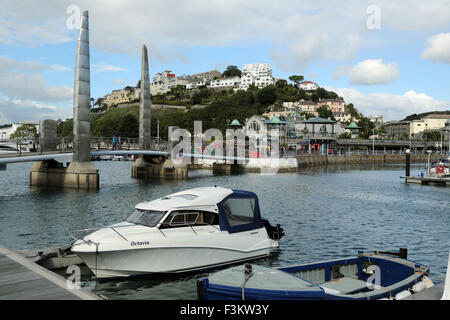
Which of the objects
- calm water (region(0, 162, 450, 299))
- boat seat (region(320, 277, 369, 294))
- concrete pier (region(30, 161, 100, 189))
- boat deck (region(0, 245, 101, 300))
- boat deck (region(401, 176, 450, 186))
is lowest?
calm water (region(0, 162, 450, 299))

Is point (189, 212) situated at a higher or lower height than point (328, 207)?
higher

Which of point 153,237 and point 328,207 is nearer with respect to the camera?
point 153,237

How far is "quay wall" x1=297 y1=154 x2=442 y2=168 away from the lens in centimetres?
10541

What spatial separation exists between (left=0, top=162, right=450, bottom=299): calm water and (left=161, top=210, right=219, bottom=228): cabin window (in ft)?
6.86

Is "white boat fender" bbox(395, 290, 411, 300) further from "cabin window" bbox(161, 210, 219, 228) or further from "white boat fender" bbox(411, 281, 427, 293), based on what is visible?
"cabin window" bbox(161, 210, 219, 228)

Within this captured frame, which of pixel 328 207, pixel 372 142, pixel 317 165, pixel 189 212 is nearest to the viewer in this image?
pixel 189 212

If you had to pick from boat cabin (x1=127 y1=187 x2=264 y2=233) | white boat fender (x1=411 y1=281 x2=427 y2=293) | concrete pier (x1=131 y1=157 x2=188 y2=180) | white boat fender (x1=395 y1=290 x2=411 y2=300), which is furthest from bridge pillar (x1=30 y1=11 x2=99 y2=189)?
white boat fender (x1=395 y1=290 x2=411 y2=300)

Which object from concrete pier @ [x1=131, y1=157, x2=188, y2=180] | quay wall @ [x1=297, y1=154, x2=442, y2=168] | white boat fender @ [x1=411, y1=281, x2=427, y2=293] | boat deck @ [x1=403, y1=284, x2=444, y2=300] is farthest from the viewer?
quay wall @ [x1=297, y1=154, x2=442, y2=168]

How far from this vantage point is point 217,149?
317ft
